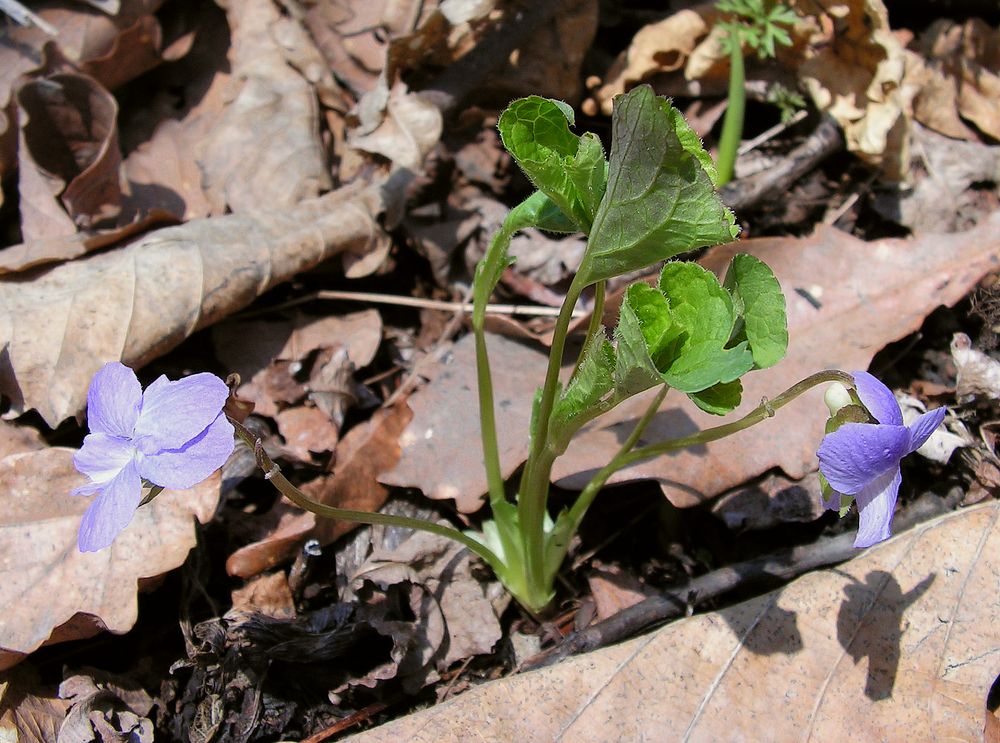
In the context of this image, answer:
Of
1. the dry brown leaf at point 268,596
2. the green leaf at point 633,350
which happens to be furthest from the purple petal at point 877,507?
the dry brown leaf at point 268,596

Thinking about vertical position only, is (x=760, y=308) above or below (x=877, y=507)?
above

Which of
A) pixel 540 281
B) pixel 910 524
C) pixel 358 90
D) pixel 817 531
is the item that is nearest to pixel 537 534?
pixel 817 531

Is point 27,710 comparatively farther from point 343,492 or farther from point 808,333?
point 808,333

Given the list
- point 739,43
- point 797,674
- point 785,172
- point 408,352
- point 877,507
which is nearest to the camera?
point 877,507

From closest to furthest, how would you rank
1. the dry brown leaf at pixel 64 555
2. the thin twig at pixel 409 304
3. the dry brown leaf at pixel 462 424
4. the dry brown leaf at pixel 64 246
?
the dry brown leaf at pixel 64 555, the dry brown leaf at pixel 462 424, the dry brown leaf at pixel 64 246, the thin twig at pixel 409 304

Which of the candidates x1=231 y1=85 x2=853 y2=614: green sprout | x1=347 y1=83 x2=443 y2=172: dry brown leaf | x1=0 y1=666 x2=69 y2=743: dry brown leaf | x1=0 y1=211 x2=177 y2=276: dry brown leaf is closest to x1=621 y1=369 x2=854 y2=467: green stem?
x1=231 y1=85 x2=853 y2=614: green sprout

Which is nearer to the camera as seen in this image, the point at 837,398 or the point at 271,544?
the point at 837,398

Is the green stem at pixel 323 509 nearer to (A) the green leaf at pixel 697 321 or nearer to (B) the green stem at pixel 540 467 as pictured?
(B) the green stem at pixel 540 467

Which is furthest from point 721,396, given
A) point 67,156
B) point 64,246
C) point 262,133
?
point 67,156
